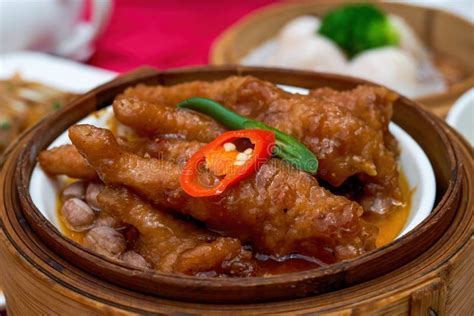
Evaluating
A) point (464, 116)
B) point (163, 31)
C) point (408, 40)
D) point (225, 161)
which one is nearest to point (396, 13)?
point (408, 40)

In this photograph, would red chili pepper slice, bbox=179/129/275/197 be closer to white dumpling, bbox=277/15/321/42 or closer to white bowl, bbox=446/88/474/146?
white bowl, bbox=446/88/474/146

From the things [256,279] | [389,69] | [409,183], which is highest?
[256,279]

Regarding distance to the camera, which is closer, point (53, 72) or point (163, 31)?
point (53, 72)

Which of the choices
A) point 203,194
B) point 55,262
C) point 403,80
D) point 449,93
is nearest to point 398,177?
point 203,194

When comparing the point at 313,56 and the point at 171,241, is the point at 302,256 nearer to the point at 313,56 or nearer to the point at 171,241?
the point at 171,241

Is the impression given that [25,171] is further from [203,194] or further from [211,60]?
[211,60]

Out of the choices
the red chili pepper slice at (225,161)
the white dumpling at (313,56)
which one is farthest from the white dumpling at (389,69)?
the red chili pepper slice at (225,161)

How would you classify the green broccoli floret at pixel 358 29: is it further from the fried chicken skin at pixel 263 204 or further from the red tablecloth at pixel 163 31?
the fried chicken skin at pixel 263 204
